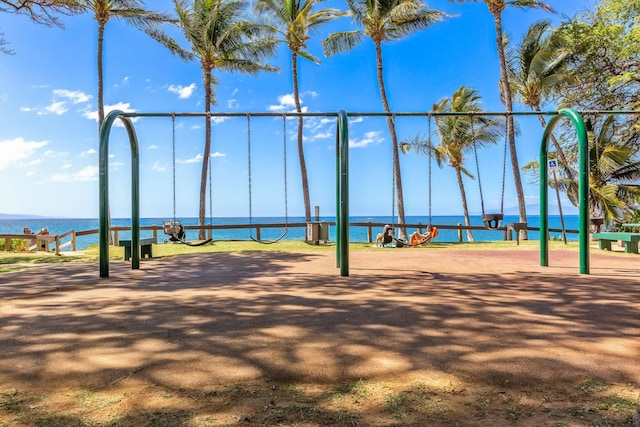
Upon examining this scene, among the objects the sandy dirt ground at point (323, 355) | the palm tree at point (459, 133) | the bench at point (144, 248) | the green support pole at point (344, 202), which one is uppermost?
the palm tree at point (459, 133)

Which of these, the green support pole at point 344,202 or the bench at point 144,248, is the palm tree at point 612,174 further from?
the bench at point 144,248

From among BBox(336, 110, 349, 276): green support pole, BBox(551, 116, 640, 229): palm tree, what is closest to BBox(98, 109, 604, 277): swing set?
BBox(336, 110, 349, 276): green support pole

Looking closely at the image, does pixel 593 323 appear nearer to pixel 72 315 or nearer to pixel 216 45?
pixel 72 315

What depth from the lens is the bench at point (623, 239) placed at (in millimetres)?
9180

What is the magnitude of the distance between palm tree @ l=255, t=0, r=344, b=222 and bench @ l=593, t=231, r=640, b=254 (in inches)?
459

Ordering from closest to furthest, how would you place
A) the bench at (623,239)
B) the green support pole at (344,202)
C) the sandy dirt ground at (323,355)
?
the sandy dirt ground at (323,355), the green support pole at (344,202), the bench at (623,239)

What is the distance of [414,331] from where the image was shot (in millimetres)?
3389

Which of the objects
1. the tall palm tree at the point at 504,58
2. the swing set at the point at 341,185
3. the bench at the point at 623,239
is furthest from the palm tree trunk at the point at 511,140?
the swing set at the point at 341,185

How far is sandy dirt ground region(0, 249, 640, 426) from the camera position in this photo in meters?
2.07

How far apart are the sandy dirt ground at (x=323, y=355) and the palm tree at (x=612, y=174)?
55.8 feet

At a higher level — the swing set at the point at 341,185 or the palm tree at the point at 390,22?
the palm tree at the point at 390,22

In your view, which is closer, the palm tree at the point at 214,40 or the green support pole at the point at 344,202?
the green support pole at the point at 344,202

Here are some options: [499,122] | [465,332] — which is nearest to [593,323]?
[465,332]

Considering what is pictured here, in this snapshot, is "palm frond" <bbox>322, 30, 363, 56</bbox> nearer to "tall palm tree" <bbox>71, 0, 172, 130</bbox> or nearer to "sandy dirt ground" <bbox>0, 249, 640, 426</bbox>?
"tall palm tree" <bbox>71, 0, 172, 130</bbox>
